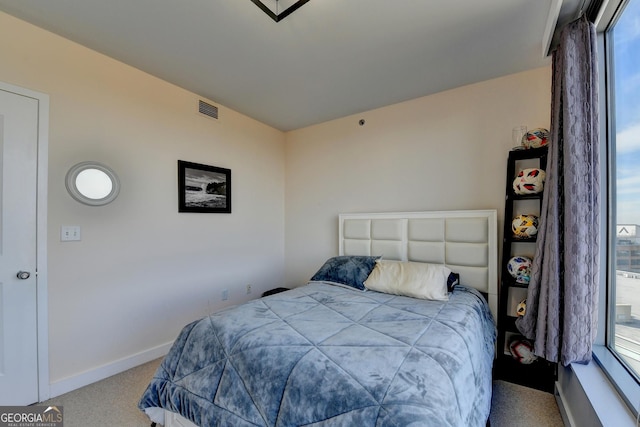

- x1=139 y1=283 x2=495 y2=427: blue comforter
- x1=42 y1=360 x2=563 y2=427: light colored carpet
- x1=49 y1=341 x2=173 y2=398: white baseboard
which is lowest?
x1=42 y1=360 x2=563 y2=427: light colored carpet

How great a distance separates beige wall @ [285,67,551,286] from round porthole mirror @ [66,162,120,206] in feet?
7.06

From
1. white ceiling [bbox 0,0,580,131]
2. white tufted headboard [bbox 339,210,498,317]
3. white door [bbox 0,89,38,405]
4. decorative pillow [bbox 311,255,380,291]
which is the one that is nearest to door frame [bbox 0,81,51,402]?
white door [bbox 0,89,38,405]

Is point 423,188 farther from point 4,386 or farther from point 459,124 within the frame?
point 4,386

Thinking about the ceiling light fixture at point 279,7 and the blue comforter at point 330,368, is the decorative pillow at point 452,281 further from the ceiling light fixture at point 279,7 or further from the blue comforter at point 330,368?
the ceiling light fixture at point 279,7

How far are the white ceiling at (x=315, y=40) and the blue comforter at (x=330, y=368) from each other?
197 centimetres

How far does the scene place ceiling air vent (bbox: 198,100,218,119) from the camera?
2.99 meters

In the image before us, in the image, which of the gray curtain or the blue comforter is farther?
the gray curtain

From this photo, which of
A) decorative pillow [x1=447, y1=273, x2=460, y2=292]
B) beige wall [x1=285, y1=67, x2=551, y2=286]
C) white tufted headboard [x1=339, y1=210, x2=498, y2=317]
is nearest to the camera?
decorative pillow [x1=447, y1=273, x2=460, y2=292]

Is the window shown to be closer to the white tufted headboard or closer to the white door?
the white tufted headboard

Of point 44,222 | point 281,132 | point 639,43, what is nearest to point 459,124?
point 639,43

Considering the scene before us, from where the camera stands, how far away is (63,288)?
210 cm

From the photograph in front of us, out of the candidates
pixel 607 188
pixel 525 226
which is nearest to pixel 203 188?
pixel 525 226

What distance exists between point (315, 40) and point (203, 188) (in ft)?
6.10

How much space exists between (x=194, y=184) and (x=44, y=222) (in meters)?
1.20
